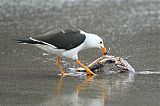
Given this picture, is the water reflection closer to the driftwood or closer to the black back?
the driftwood

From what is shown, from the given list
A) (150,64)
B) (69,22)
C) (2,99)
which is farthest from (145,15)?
(2,99)

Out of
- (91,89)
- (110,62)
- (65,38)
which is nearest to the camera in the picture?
(91,89)

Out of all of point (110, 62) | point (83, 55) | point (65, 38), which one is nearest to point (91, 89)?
point (65, 38)

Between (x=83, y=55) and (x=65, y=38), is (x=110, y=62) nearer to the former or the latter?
(x=65, y=38)

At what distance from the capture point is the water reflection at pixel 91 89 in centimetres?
735

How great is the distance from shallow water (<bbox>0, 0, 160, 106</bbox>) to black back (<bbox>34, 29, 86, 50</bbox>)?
52cm

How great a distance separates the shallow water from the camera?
7.64 meters

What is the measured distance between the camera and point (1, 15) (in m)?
18.1

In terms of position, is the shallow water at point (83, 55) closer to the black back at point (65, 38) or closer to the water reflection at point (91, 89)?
the water reflection at point (91, 89)

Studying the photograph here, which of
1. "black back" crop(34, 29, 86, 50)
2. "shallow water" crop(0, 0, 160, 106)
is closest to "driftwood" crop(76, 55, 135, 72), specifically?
"shallow water" crop(0, 0, 160, 106)

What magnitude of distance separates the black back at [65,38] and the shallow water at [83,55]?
0.52 meters

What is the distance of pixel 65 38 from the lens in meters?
9.61

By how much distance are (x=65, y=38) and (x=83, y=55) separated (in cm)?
192

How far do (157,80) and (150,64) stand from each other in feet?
4.93
